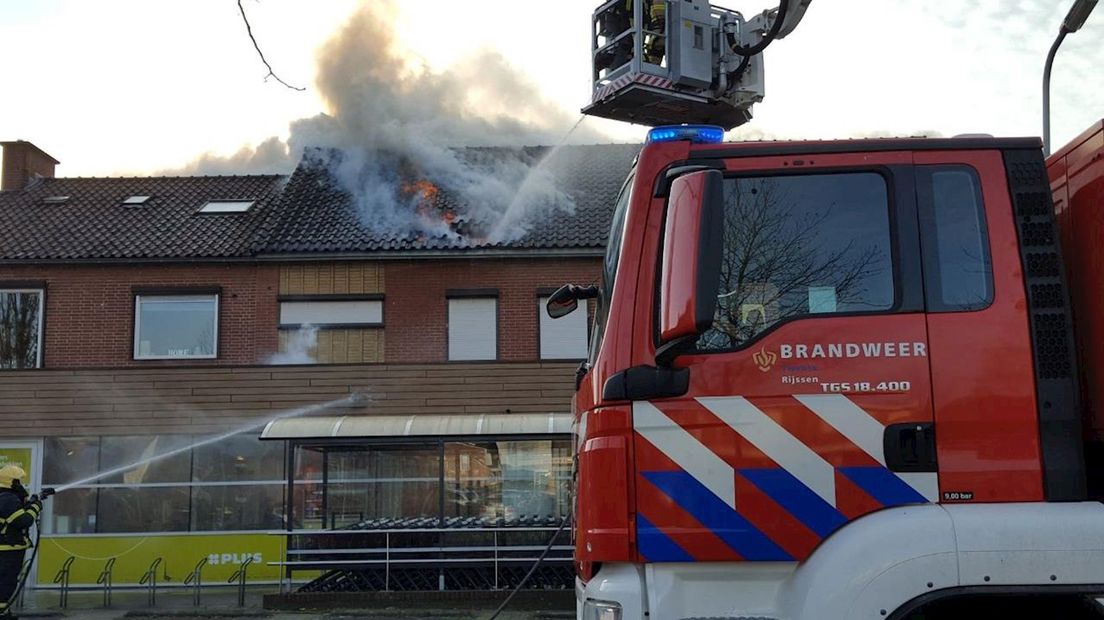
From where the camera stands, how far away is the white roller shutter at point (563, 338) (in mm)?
18234

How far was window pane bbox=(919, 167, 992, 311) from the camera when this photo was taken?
3.52 m

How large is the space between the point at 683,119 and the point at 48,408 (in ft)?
51.1

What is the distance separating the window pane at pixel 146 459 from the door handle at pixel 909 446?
16.4 m

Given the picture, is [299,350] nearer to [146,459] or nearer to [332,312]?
[332,312]

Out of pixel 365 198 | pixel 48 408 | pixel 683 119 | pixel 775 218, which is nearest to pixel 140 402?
pixel 48 408

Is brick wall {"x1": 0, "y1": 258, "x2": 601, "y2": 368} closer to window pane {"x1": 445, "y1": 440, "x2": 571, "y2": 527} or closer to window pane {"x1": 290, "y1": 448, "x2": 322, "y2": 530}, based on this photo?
window pane {"x1": 290, "y1": 448, "x2": 322, "y2": 530}

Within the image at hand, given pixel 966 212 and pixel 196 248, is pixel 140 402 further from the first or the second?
pixel 966 212

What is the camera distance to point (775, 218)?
365 cm

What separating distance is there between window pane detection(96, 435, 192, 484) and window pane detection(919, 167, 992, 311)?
1641cm

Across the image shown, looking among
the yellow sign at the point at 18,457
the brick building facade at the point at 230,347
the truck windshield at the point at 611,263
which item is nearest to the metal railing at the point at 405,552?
the brick building facade at the point at 230,347

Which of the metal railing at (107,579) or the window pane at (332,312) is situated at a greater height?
the window pane at (332,312)

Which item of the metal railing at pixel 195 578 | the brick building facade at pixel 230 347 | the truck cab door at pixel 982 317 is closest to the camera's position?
the truck cab door at pixel 982 317

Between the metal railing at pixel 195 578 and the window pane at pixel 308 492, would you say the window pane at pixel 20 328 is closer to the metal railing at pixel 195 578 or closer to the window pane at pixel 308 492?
the metal railing at pixel 195 578

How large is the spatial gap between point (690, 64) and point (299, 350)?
13888mm
